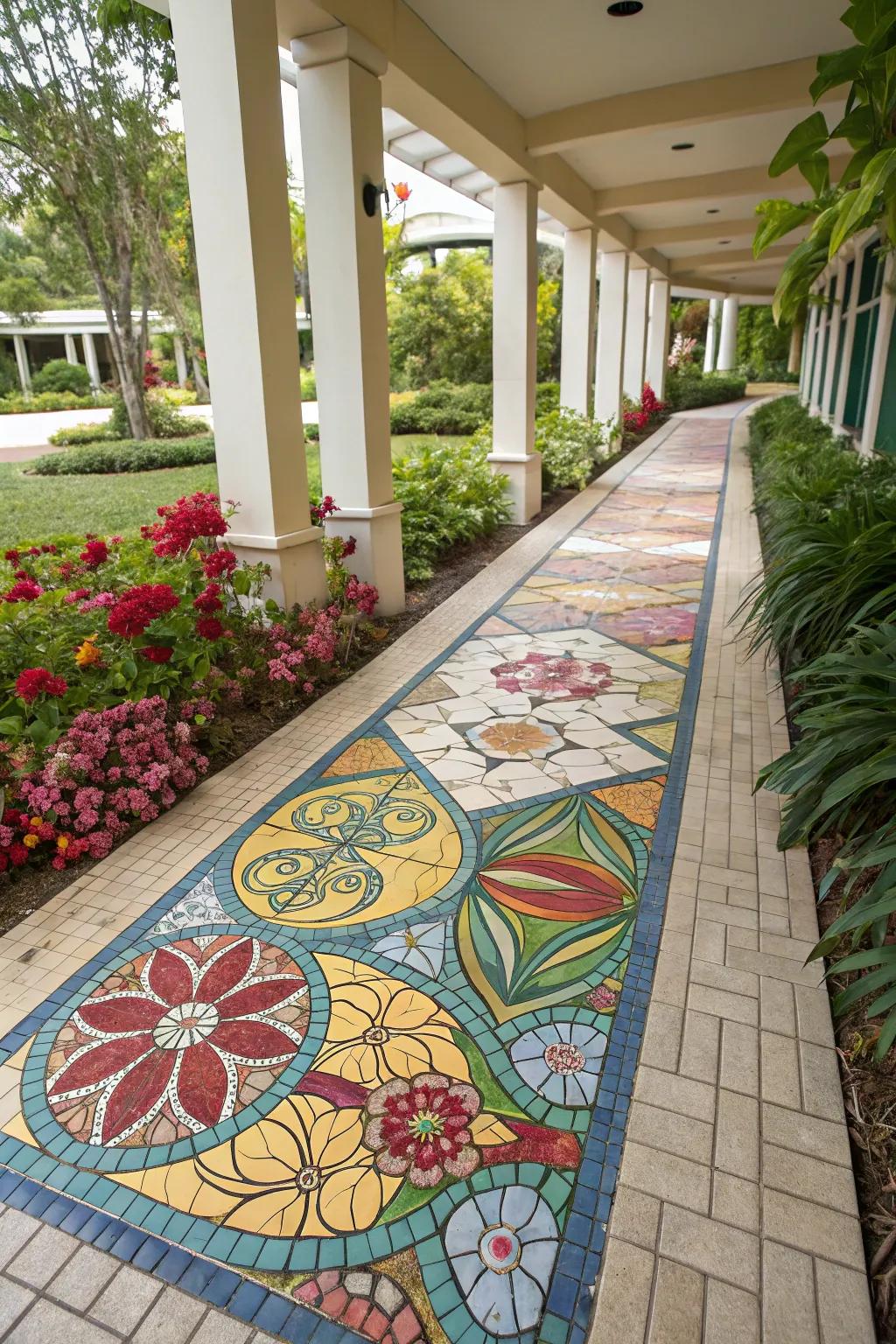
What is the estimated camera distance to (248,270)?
3939 mm

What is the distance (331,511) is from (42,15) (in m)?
4.38

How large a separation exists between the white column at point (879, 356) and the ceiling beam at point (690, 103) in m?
A: 1.52

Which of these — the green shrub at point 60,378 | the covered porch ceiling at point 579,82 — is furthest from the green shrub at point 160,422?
the covered porch ceiling at point 579,82

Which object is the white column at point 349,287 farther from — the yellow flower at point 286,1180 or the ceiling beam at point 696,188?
the ceiling beam at point 696,188

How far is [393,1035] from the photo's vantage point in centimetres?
216

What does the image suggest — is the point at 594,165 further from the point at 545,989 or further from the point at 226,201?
the point at 545,989

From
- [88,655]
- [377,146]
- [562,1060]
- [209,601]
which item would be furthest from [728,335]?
[562,1060]

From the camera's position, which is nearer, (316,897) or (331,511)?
(316,897)

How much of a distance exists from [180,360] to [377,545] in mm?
6345

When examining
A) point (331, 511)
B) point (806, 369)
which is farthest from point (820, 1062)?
point (806, 369)

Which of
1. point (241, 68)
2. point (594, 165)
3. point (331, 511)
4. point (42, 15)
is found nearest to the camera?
point (241, 68)

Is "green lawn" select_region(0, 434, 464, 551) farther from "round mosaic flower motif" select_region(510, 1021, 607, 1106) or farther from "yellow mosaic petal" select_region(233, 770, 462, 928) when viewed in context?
"round mosaic flower motif" select_region(510, 1021, 607, 1106)

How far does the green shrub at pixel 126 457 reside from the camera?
8.58m

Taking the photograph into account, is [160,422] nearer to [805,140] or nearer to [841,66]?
[805,140]
